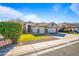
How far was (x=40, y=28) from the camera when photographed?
10.5 metres

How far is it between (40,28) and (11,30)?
2191mm

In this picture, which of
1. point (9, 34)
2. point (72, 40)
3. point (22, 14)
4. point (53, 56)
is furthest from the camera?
point (72, 40)

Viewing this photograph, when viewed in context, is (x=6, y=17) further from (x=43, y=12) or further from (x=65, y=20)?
(x=65, y=20)

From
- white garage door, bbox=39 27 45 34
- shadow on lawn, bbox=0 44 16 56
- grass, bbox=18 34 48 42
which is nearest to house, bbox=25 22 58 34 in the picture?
white garage door, bbox=39 27 45 34

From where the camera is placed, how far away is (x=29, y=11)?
9.39 metres

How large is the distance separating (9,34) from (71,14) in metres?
3.90

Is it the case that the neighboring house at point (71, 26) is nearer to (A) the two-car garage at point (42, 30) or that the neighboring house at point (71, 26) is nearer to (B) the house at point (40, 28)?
(B) the house at point (40, 28)

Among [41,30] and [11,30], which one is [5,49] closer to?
[11,30]

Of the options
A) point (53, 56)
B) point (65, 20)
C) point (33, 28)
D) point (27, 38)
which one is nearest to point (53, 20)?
point (65, 20)

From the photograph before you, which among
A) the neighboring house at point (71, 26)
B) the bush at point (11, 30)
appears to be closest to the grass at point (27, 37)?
the bush at point (11, 30)

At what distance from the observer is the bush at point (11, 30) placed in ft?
28.0

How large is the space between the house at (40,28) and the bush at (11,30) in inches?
19.2

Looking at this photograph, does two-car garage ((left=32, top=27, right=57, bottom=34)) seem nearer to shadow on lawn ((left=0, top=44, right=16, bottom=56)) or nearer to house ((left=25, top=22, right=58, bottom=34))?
house ((left=25, top=22, right=58, bottom=34))

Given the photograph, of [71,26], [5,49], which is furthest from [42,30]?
[5,49]
